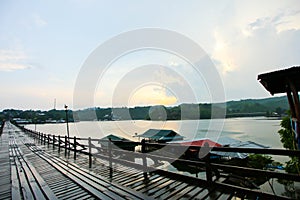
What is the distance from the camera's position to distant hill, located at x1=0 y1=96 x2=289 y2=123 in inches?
865

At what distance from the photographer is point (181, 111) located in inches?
854

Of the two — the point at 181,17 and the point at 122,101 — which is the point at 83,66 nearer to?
the point at 122,101

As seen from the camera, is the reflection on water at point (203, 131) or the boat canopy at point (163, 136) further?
the reflection on water at point (203, 131)

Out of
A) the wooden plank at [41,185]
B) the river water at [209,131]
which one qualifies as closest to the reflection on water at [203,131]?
the river water at [209,131]

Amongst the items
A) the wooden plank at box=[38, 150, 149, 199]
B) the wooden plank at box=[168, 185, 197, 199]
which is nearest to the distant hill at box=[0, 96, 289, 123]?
the wooden plank at box=[168, 185, 197, 199]

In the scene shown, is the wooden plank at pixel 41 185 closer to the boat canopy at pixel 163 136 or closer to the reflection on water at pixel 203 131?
the boat canopy at pixel 163 136

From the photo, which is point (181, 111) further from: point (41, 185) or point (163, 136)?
point (41, 185)

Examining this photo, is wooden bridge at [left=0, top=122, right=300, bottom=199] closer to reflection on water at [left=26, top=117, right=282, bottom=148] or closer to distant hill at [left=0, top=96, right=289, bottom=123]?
distant hill at [left=0, top=96, right=289, bottom=123]

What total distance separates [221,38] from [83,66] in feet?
29.5

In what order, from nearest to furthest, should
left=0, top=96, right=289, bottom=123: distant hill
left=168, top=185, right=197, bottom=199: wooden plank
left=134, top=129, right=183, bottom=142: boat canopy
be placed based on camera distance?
left=168, top=185, right=197, bottom=199: wooden plank → left=0, top=96, right=289, bottom=123: distant hill → left=134, top=129, right=183, bottom=142: boat canopy

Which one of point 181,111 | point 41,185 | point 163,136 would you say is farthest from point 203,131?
point 41,185

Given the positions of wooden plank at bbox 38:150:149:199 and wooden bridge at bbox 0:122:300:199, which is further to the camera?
wooden plank at bbox 38:150:149:199

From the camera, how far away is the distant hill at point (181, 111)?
21981mm

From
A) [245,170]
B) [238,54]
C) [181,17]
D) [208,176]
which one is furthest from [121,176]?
[238,54]
